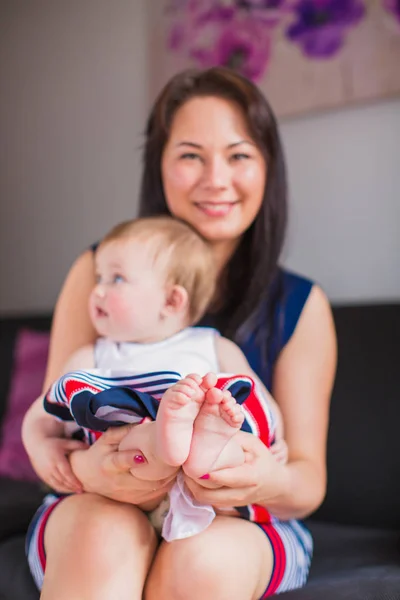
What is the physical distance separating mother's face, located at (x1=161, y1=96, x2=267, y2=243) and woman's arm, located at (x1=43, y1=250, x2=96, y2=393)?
0.23 metres

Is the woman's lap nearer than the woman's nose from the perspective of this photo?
Yes

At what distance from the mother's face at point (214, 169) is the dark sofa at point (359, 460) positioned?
1.70 ft

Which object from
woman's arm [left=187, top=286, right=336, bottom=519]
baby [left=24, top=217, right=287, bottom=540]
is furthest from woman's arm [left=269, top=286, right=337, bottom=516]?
baby [left=24, top=217, right=287, bottom=540]

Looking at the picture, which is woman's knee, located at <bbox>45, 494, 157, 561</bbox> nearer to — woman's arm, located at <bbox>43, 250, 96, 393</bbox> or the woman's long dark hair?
woman's arm, located at <bbox>43, 250, 96, 393</bbox>

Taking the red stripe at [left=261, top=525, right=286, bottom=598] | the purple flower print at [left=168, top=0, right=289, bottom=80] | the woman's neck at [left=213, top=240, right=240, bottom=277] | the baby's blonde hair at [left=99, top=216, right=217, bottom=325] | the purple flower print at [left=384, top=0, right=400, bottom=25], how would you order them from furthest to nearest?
the purple flower print at [left=168, top=0, right=289, bottom=80], the purple flower print at [left=384, top=0, right=400, bottom=25], the woman's neck at [left=213, top=240, right=240, bottom=277], the baby's blonde hair at [left=99, top=216, right=217, bottom=325], the red stripe at [left=261, top=525, right=286, bottom=598]

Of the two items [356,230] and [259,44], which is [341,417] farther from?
[259,44]

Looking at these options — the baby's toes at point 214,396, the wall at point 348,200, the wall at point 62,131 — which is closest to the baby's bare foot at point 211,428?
the baby's toes at point 214,396

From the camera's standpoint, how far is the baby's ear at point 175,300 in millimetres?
1138

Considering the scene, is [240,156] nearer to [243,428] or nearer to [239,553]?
[243,428]

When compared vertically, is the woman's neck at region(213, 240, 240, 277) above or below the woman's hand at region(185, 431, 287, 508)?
above

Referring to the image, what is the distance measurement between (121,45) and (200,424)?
190 cm

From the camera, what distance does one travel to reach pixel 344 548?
4.45 ft

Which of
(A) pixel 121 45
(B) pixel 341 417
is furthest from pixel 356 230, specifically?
(A) pixel 121 45

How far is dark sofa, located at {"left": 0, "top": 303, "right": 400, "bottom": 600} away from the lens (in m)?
1.39
